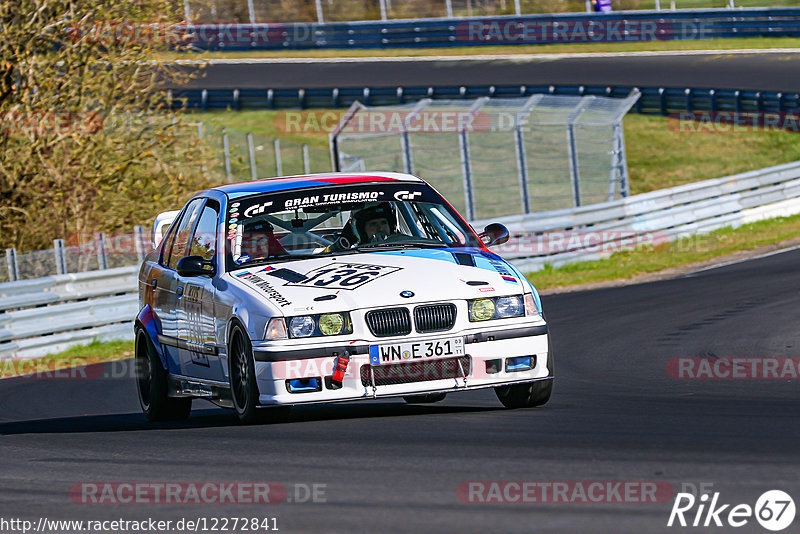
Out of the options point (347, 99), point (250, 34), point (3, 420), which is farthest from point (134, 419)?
point (250, 34)

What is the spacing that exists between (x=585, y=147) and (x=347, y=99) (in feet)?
31.1

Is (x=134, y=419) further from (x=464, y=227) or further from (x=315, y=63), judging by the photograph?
(x=315, y=63)

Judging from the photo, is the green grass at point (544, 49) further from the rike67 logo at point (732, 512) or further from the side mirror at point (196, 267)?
the rike67 logo at point (732, 512)

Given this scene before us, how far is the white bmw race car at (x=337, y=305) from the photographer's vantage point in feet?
26.1

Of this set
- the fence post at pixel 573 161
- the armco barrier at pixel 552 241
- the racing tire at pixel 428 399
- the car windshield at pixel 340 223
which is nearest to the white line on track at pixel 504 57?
the armco barrier at pixel 552 241

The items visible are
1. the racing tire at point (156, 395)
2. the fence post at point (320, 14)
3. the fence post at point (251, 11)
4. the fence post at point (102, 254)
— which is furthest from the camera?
the fence post at point (251, 11)

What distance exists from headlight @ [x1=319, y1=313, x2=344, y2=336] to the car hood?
45 mm

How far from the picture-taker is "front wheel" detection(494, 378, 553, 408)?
8.44 metres

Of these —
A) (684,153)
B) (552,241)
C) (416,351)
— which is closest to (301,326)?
(416,351)

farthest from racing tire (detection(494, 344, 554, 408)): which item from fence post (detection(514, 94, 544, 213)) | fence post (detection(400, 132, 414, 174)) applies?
fence post (detection(400, 132, 414, 174))

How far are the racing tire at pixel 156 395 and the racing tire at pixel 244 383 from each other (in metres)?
1.43

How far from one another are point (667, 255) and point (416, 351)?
14.3m

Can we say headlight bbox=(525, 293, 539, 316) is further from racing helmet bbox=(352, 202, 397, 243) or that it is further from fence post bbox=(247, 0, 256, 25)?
fence post bbox=(247, 0, 256, 25)

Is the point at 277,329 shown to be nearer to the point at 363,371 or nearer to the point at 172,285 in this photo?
the point at 363,371
